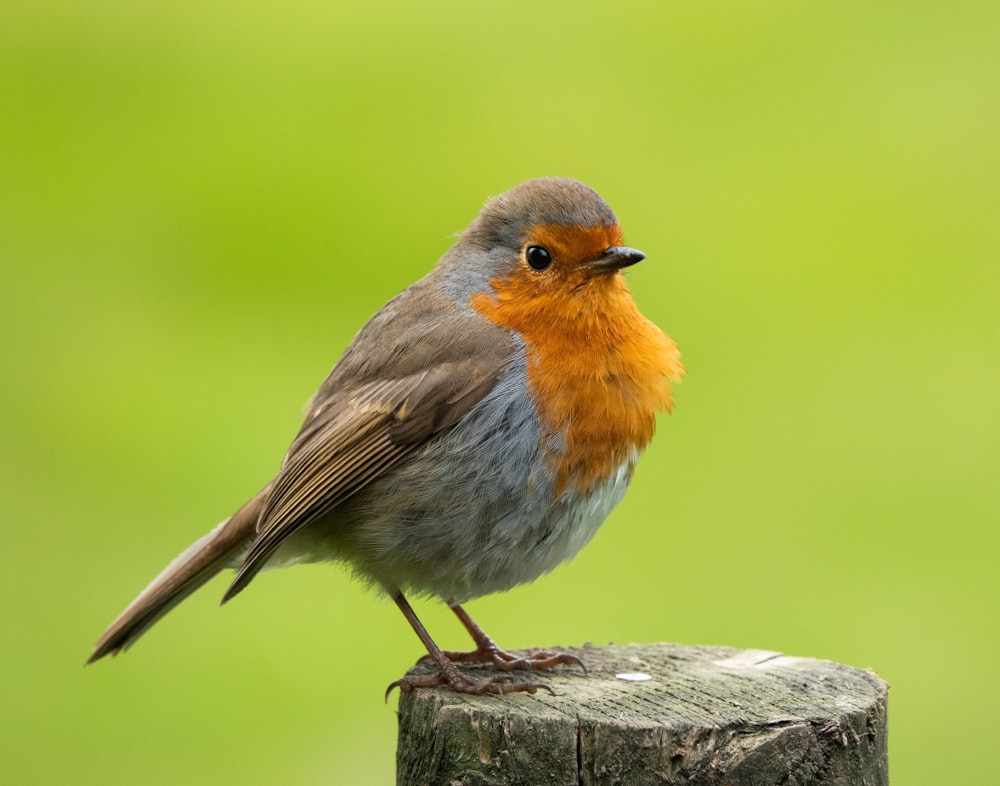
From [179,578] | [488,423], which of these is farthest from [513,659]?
[179,578]

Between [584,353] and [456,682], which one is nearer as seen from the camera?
[456,682]

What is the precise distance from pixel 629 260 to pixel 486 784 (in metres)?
1.65

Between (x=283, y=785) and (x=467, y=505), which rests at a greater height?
(x=467, y=505)

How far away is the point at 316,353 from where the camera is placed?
884 cm

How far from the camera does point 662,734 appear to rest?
3.68 metres

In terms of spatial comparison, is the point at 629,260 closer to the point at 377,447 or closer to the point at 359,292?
the point at 377,447

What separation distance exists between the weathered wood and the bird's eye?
4.30 feet

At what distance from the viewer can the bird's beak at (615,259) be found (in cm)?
471

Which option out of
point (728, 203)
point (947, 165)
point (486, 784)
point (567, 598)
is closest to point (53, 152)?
point (728, 203)

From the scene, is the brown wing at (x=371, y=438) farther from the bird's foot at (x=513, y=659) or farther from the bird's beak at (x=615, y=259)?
the bird's foot at (x=513, y=659)

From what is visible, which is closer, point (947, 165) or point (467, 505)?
point (467, 505)

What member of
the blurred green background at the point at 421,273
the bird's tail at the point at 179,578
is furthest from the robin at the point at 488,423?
the blurred green background at the point at 421,273

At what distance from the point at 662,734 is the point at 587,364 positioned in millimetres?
1320

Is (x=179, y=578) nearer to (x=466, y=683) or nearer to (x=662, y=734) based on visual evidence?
(x=466, y=683)
